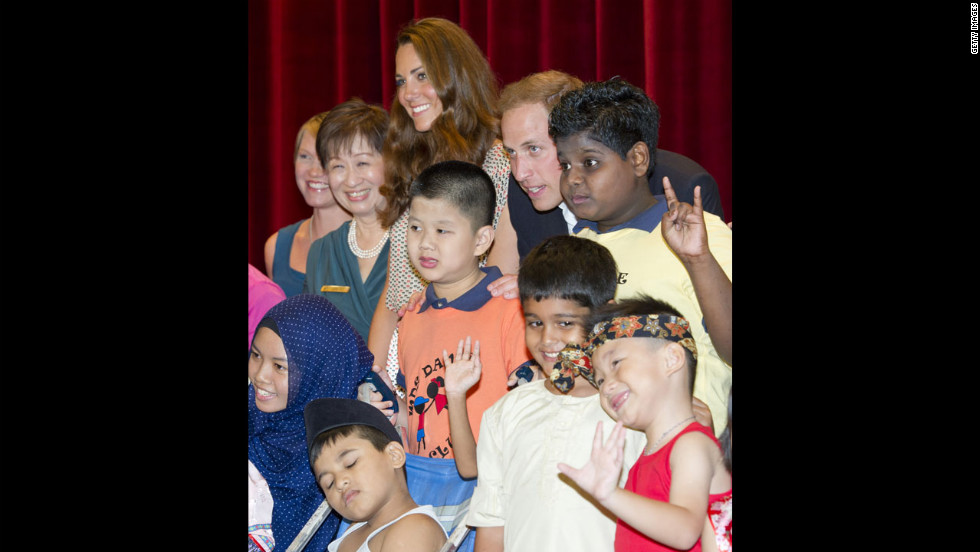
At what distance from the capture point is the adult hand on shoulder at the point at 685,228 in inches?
74.4

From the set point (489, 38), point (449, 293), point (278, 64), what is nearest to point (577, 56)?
point (489, 38)

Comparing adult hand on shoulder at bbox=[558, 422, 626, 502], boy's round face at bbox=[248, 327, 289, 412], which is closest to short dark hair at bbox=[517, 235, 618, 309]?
adult hand on shoulder at bbox=[558, 422, 626, 502]

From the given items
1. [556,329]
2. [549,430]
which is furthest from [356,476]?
[556,329]

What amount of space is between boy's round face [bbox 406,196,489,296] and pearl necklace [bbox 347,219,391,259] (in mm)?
591

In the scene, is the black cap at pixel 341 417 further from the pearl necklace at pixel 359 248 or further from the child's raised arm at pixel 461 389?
the pearl necklace at pixel 359 248

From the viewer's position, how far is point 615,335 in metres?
1.82

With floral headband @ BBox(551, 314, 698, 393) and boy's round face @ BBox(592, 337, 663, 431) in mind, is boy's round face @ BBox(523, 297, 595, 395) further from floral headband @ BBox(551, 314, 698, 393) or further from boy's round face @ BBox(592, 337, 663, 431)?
boy's round face @ BBox(592, 337, 663, 431)

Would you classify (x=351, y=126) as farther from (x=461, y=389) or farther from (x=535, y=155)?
(x=461, y=389)

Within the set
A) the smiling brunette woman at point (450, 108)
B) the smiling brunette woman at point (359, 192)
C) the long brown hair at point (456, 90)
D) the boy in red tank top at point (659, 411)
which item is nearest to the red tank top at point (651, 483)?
the boy in red tank top at point (659, 411)

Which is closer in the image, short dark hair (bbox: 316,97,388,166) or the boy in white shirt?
the boy in white shirt

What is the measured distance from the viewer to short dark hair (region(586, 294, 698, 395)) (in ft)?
5.94
